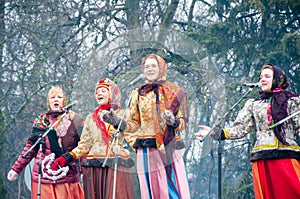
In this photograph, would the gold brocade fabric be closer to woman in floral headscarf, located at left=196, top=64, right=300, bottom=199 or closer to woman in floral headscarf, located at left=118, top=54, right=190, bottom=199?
woman in floral headscarf, located at left=118, top=54, right=190, bottom=199

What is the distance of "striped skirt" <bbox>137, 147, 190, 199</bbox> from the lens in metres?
7.40

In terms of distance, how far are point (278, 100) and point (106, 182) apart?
2.14 metres

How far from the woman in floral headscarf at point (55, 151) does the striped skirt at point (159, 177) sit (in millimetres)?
1210

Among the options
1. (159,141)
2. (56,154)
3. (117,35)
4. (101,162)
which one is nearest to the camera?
(159,141)

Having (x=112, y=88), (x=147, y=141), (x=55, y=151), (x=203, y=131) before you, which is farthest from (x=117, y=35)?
(x=203, y=131)

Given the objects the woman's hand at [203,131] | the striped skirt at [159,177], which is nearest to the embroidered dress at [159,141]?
the striped skirt at [159,177]

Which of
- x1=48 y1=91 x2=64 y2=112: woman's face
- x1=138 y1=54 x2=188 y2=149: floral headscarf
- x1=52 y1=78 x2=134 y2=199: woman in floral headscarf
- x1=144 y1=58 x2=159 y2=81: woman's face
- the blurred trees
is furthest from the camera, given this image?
the blurred trees

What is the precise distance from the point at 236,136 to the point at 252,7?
18.8 ft

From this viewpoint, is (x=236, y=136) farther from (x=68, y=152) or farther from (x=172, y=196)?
(x=68, y=152)

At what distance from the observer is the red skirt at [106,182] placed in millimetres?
7988

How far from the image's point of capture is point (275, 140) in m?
6.80

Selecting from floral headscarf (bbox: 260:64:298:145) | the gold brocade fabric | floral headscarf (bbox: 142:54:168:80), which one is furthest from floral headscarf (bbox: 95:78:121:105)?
floral headscarf (bbox: 260:64:298:145)

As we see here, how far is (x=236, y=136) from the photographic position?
699cm

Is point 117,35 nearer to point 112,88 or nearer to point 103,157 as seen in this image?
point 112,88
